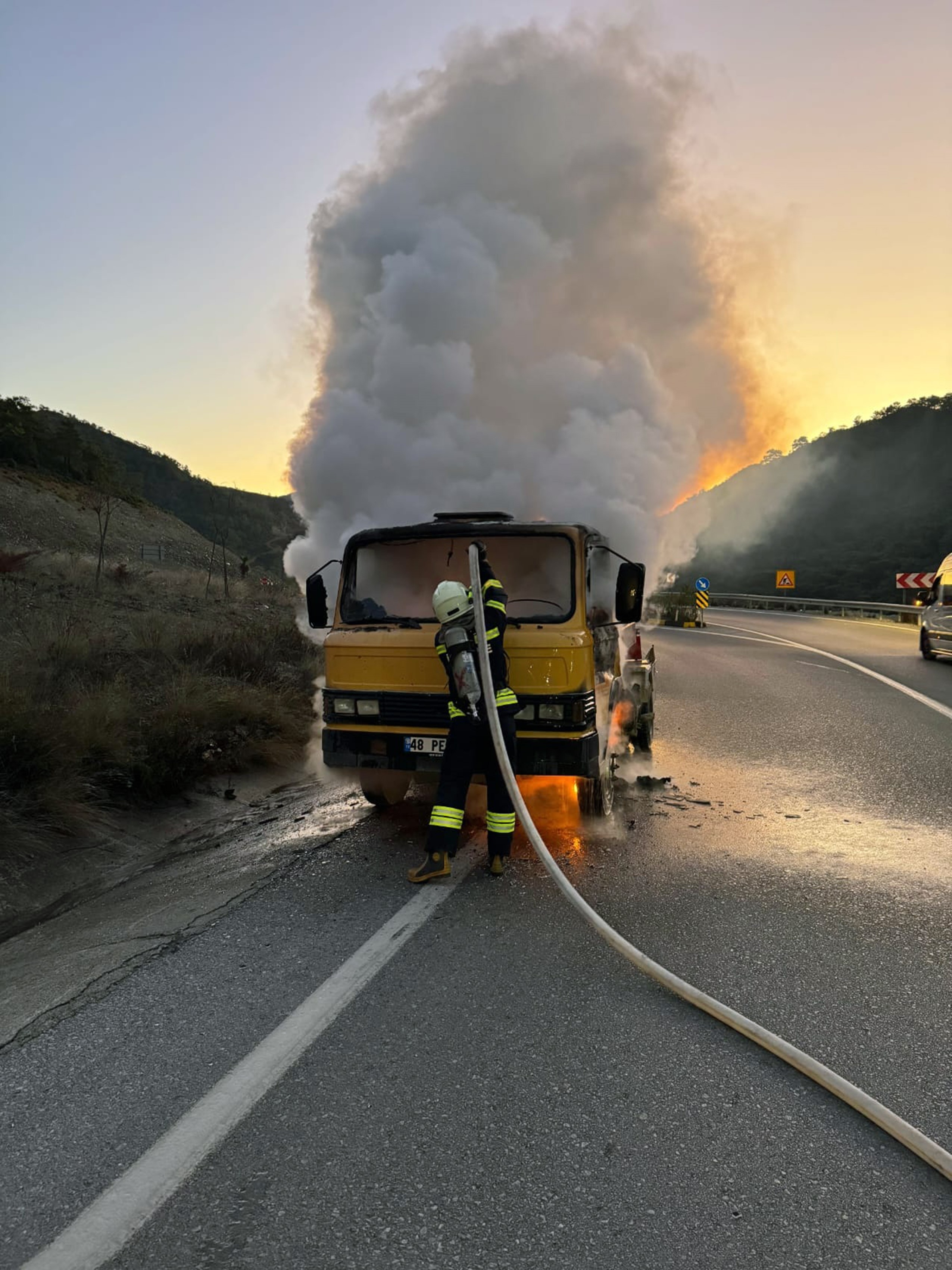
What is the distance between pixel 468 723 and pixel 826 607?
39441mm

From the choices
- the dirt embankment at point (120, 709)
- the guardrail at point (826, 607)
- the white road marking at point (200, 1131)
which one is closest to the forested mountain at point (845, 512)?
the guardrail at point (826, 607)

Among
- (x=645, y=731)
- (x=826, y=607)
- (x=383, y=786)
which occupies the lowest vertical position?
(x=383, y=786)

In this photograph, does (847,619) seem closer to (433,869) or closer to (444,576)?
(444,576)

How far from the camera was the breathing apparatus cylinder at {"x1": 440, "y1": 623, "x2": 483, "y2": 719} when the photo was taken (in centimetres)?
467

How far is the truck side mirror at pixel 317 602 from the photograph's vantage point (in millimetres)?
6031

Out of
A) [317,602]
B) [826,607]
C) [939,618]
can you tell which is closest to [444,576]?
[317,602]

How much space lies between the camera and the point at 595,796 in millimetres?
5676

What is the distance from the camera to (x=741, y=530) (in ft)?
341

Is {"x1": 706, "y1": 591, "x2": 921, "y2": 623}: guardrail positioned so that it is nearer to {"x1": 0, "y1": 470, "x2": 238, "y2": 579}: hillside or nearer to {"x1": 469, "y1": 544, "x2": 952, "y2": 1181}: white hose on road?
{"x1": 0, "y1": 470, "x2": 238, "y2": 579}: hillside

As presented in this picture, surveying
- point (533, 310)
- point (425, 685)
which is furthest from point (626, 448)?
point (425, 685)

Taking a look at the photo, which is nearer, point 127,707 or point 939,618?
point 127,707

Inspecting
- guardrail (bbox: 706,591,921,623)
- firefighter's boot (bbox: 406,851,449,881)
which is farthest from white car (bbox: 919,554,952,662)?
firefighter's boot (bbox: 406,851,449,881)

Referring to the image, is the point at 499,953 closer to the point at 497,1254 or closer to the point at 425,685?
the point at 497,1254

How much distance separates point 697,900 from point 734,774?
322 centimetres
